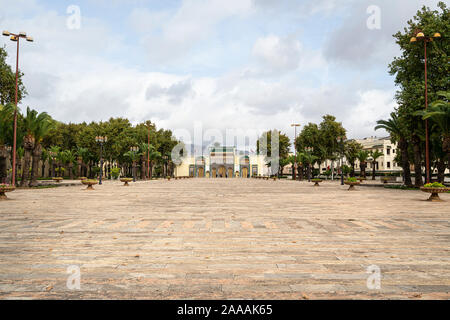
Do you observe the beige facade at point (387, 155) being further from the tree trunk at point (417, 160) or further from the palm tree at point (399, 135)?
the tree trunk at point (417, 160)

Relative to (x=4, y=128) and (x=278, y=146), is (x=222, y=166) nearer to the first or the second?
(x=278, y=146)

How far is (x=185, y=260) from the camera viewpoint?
4430mm

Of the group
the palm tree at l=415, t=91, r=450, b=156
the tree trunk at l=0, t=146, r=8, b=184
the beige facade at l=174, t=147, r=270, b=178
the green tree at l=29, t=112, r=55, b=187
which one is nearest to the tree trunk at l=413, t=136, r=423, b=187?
the palm tree at l=415, t=91, r=450, b=156

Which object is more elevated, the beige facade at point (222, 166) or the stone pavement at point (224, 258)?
the beige facade at point (222, 166)

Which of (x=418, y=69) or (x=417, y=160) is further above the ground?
(x=418, y=69)

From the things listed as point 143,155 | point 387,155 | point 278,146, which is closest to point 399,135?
point 143,155

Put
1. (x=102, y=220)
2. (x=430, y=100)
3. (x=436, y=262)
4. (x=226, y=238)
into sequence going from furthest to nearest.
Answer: (x=430, y=100) → (x=102, y=220) → (x=226, y=238) → (x=436, y=262)

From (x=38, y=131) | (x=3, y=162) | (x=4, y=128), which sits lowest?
(x=3, y=162)

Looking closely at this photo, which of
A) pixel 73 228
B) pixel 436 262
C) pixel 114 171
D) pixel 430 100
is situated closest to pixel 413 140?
pixel 430 100

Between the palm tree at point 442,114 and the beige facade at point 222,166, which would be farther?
the beige facade at point 222,166

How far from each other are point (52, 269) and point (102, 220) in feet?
14.0

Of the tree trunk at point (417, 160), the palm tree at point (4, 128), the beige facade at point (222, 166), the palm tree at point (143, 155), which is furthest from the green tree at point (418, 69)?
the beige facade at point (222, 166)

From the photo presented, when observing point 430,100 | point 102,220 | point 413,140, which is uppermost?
point 430,100
